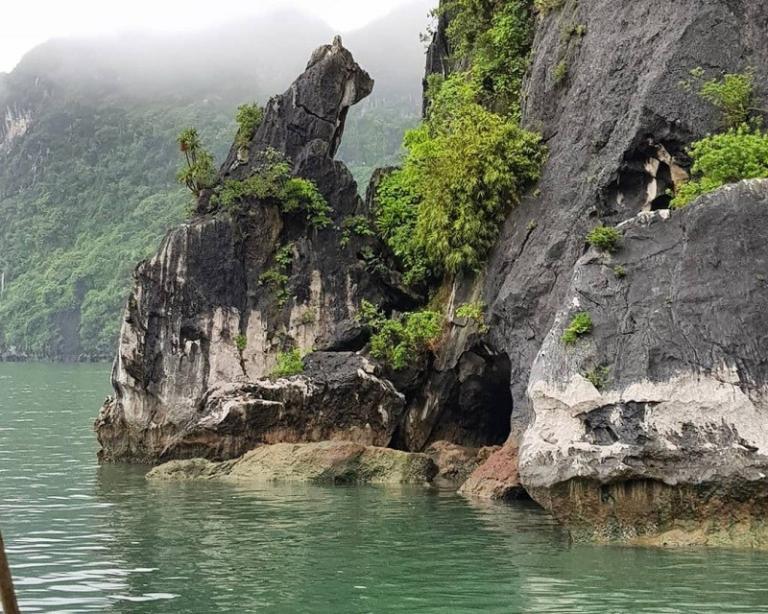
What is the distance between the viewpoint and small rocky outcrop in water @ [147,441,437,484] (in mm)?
22328

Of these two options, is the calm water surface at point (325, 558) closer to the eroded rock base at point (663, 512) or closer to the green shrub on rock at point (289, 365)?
the eroded rock base at point (663, 512)

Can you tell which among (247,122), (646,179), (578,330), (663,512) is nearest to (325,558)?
(663,512)

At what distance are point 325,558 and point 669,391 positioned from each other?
5.33m

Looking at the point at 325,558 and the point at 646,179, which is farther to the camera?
the point at 646,179

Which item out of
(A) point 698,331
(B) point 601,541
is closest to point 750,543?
(B) point 601,541

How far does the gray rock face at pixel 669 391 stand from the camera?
47.9 ft

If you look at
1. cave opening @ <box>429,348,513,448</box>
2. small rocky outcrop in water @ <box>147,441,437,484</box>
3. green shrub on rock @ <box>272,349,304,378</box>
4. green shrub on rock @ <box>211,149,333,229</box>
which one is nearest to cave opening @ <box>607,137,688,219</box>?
cave opening @ <box>429,348,513,448</box>

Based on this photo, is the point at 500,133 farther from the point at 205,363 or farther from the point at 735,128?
the point at 205,363

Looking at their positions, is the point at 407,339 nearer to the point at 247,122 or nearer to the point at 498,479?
the point at 498,479

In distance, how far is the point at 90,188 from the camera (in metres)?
138

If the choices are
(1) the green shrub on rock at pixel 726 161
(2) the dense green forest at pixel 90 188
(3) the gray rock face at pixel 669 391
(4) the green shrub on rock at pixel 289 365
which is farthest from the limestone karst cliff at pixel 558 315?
(2) the dense green forest at pixel 90 188

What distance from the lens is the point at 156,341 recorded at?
27609 millimetres

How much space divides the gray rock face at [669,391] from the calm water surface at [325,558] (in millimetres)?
818

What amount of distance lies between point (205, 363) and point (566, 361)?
1308 cm
